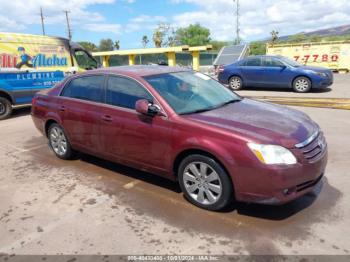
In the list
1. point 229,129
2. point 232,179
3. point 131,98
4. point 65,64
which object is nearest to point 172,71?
point 131,98

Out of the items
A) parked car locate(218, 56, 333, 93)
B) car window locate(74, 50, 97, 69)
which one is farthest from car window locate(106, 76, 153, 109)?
parked car locate(218, 56, 333, 93)

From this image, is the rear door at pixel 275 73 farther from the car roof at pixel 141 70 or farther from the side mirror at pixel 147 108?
the side mirror at pixel 147 108

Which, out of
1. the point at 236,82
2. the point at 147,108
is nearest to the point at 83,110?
the point at 147,108

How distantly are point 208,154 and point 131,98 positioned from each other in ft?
4.62

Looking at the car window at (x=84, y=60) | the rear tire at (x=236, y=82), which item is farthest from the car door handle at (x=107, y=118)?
the rear tire at (x=236, y=82)

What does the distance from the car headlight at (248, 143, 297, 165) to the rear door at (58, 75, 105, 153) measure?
2352 mm

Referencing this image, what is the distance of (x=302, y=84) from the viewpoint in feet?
44.0

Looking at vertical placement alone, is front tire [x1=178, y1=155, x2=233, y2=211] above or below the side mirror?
below

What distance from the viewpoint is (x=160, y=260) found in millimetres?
3098

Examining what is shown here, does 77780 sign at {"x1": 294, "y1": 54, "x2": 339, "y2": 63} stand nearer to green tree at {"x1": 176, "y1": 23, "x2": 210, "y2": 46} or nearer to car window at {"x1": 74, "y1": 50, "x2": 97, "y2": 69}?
car window at {"x1": 74, "y1": 50, "x2": 97, "y2": 69}

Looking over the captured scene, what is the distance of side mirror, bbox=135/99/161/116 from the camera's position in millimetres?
4168

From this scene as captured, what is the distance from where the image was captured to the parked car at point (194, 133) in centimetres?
348

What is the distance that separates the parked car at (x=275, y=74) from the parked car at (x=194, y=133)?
30.3 feet

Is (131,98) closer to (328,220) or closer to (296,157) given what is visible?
(296,157)
